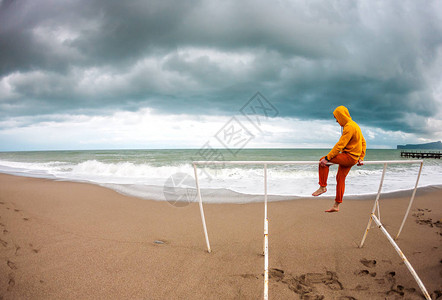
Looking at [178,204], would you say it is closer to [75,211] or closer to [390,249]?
[75,211]

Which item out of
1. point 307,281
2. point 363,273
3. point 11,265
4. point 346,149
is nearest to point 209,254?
point 307,281

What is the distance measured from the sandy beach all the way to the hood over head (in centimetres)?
217

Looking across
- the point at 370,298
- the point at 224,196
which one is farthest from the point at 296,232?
the point at 224,196

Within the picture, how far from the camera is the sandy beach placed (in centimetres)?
298

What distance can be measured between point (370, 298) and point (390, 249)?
1580 millimetres

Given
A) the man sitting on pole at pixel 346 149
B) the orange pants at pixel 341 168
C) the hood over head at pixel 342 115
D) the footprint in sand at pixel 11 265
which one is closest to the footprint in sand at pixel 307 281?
the orange pants at pixel 341 168

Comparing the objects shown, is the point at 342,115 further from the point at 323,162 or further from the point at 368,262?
the point at 368,262

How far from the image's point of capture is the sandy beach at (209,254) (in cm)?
298

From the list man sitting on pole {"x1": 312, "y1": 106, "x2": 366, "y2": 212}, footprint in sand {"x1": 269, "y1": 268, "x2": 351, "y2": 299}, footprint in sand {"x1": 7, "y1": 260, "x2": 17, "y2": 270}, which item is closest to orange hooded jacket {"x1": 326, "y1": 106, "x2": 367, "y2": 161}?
man sitting on pole {"x1": 312, "y1": 106, "x2": 366, "y2": 212}

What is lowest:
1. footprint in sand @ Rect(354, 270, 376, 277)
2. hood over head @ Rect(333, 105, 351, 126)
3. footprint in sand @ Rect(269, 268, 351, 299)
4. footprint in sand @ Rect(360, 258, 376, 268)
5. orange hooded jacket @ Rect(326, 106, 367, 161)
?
footprint in sand @ Rect(269, 268, 351, 299)

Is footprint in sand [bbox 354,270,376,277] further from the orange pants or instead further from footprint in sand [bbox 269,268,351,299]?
the orange pants

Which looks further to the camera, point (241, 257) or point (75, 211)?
point (75, 211)

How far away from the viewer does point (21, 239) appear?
167 inches

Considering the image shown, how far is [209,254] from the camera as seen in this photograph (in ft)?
12.5
